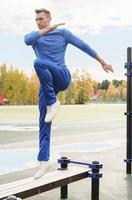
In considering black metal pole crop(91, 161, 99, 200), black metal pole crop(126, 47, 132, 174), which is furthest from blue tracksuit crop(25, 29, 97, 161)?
black metal pole crop(126, 47, 132, 174)

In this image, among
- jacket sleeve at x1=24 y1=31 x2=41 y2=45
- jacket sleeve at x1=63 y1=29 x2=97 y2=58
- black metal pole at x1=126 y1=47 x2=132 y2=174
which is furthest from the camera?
black metal pole at x1=126 y1=47 x2=132 y2=174

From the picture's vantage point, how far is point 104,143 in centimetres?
776

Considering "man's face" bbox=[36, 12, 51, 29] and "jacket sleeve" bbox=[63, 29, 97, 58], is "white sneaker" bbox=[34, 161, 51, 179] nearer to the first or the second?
"jacket sleeve" bbox=[63, 29, 97, 58]

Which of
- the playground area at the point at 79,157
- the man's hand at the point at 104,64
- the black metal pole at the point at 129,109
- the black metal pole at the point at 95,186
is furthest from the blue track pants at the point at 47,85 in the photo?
the black metal pole at the point at 129,109

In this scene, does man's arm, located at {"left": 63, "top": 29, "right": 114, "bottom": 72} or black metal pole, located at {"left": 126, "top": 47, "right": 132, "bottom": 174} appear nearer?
man's arm, located at {"left": 63, "top": 29, "right": 114, "bottom": 72}

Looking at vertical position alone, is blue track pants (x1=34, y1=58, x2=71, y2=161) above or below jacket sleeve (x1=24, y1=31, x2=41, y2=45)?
below

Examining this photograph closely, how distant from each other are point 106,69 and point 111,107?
66.2 ft

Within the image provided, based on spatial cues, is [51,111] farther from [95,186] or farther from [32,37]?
[95,186]

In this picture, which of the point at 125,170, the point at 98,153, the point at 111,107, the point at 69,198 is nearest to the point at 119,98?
the point at 111,107

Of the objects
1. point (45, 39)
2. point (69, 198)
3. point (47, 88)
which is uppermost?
point (45, 39)

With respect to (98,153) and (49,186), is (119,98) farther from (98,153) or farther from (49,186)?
(49,186)

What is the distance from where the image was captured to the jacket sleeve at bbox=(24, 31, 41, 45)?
3127 mm

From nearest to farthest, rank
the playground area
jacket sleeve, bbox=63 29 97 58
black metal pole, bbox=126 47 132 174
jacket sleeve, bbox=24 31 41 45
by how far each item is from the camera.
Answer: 1. jacket sleeve, bbox=24 31 41 45
2. jacket sleeve, bbox=63 29 97 58
3. the playground area
4. black metal pole, bbox=126 47 132 174

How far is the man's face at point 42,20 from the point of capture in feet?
10.5
